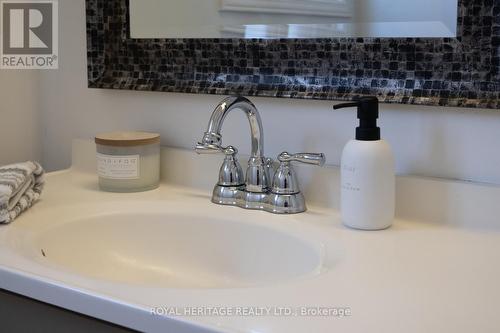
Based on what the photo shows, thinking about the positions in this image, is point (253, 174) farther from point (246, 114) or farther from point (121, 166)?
point (121, 166)

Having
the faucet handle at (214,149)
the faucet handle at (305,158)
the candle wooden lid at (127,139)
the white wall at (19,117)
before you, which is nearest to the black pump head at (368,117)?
the faucet handle at (305,158)

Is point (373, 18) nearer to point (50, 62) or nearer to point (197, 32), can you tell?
point (197, 32)

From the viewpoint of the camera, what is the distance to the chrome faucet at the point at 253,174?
101 cm

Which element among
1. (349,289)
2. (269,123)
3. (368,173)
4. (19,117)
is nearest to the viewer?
(349,289)

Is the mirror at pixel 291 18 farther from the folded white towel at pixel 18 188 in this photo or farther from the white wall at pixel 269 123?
the folded white towel at pixel 18 188

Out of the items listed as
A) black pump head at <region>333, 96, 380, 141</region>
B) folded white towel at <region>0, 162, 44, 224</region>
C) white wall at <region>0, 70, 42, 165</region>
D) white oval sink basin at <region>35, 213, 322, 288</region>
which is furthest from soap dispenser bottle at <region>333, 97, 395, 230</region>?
white wall at <region>0, 70, 42, 165</region>

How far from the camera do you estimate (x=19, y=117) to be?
55.2 inches

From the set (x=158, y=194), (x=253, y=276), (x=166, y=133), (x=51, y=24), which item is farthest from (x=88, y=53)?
(x=253, y=276)

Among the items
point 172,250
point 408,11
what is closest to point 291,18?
point 408,11

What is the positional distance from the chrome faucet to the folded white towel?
0.93ft

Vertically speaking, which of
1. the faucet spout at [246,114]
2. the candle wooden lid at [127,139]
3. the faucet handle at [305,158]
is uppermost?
the faucet spout at [246,114]

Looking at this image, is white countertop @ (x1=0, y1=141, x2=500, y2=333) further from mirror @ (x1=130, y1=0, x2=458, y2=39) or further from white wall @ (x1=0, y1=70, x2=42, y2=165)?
white wall @ (x1=0, y1=70, x2=42, y2=165)

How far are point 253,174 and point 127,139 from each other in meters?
0.27

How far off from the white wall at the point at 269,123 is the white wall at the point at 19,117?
0.02 m
